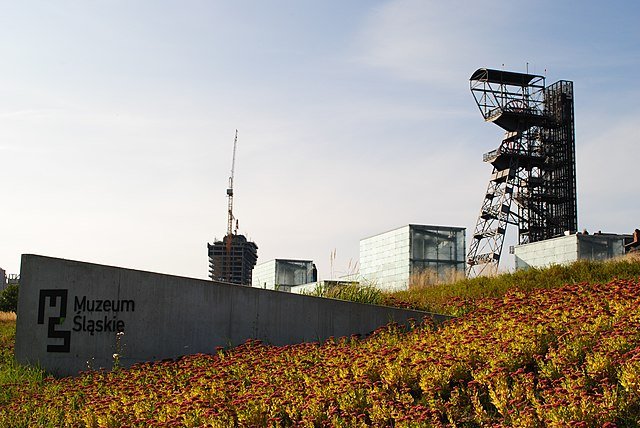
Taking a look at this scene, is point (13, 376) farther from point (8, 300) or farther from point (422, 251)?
point (8, 300)

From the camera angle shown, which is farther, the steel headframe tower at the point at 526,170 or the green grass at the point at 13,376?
the steel headframe tower at the point at 526,170

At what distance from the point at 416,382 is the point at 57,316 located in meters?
8.73

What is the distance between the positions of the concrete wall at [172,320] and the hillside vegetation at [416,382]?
1.38 metres

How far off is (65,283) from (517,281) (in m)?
10.2

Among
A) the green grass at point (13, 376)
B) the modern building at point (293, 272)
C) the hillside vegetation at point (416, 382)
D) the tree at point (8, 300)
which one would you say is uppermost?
the modern building at point (293, 272)

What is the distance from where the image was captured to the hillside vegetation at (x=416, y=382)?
7.11 m

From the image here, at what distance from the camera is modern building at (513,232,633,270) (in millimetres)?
27422

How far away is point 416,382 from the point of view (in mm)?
8547

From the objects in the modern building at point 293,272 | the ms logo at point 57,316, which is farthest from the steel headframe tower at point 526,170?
the ms logo at point 57,316

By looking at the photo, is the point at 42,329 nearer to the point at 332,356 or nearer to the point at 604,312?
the point at 332,356

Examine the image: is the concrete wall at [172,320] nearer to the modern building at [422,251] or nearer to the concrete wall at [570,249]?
the concrete wall at [570,249]

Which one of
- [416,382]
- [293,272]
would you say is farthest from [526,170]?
[416,382]

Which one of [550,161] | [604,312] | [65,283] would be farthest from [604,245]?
[550,161]

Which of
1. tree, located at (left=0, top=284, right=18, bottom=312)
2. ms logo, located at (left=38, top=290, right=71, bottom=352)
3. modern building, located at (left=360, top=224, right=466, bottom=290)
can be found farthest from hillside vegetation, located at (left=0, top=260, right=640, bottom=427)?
tree, located at (left=0, top=284, right=18, bottom=312)
